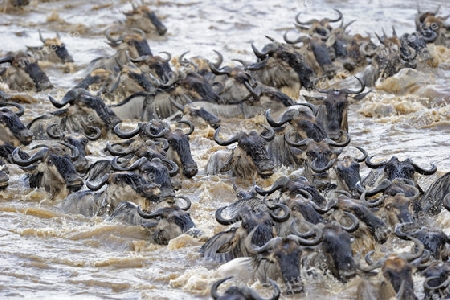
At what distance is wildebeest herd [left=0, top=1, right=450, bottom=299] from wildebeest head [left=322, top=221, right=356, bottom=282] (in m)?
0.01

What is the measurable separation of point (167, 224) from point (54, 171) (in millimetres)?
2082

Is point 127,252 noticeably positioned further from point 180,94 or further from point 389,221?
point 180,94

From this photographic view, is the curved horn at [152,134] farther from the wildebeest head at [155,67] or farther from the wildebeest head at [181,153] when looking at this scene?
the wildebeest head at [155,67]

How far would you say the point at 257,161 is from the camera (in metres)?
12.5

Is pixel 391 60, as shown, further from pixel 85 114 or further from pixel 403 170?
pixel 403 170

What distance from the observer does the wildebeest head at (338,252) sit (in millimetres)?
8852

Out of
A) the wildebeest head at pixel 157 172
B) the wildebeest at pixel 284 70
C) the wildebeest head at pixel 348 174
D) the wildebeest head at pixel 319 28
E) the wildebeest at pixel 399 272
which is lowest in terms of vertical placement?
the wildebeest head at pixel 319 28

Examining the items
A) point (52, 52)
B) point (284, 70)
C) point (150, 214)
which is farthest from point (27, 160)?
point (52, 52)

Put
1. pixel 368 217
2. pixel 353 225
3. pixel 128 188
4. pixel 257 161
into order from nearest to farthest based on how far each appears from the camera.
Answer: pixel 353 225, pixel 368 217, pixel 128 188, pixel 257 161

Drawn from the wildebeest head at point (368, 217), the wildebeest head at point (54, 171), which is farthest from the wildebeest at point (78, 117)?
the wildebeest head at point (368, 217)

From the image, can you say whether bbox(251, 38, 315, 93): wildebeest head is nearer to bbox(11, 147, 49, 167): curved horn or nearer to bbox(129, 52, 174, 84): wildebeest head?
bbox(129, 52, 174, 84): wildebeest head

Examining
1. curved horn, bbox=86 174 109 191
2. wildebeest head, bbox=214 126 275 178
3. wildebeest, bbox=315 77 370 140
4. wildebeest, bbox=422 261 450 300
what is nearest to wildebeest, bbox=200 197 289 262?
wildebeest, bbox=422 261 450 300

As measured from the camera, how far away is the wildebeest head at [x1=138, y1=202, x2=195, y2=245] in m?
10.1

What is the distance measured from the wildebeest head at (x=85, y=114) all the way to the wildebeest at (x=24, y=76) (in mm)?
2404
